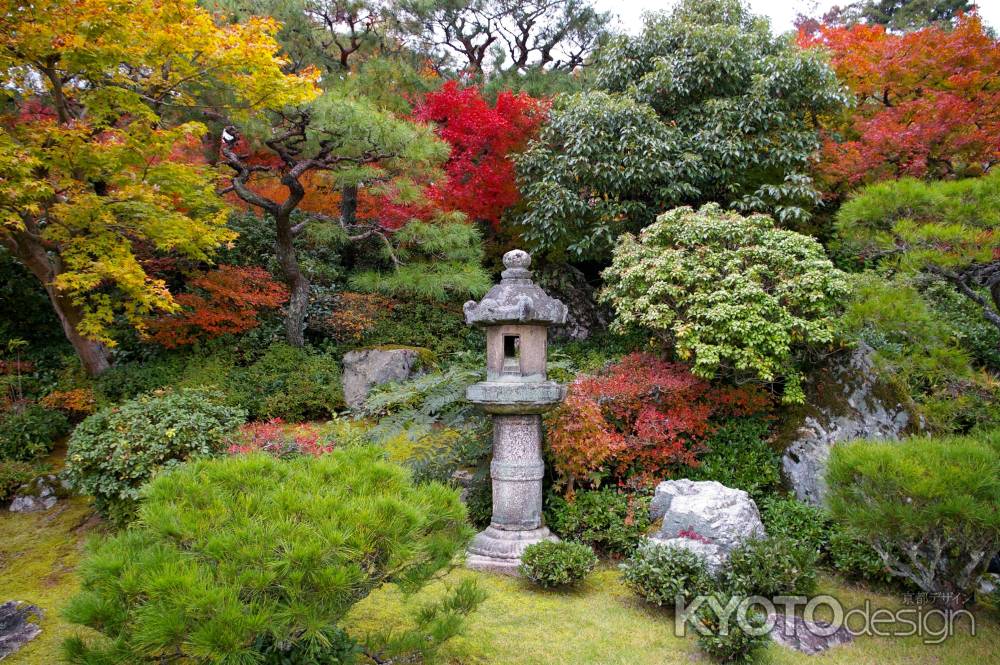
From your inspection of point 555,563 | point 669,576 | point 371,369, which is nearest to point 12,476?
point 371,369

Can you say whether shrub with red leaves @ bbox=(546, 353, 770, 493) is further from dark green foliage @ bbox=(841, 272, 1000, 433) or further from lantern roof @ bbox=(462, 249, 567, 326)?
dark green foliage @ bbox=(841, 272, 1000, 433)

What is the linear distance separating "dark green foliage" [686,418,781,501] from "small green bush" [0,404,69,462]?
7431mm

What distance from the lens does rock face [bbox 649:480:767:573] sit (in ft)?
15.5

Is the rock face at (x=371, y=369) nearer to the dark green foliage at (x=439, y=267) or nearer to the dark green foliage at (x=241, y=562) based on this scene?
the dark green foliage at (x=439, y=267)

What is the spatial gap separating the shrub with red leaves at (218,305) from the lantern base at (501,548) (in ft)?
18.7

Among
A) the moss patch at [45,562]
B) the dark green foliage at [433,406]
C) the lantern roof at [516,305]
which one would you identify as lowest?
the moss patch at [45,562]

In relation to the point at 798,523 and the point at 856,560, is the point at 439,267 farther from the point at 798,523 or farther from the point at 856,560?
the point at 856,560

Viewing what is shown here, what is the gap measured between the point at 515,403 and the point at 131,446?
3531 mm

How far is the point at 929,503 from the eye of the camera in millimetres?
3658

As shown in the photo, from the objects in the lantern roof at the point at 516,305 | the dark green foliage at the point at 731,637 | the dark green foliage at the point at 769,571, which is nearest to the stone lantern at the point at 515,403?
the lantern roof at the point at 516,305

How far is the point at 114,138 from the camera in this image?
6.84 meters

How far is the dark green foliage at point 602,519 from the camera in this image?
5.45 metres

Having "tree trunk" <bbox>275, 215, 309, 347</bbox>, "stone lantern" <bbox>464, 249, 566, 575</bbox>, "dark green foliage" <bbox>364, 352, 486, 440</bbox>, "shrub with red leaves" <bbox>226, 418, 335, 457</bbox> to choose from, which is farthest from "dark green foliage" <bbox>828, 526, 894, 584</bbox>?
"tree trunk" <bbox>275, 215, 309, 347</bbox>

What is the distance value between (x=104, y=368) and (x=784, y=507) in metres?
8.77
